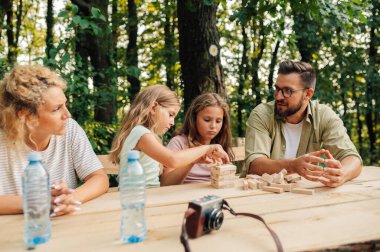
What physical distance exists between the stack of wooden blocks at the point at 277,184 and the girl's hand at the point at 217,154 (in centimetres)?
22

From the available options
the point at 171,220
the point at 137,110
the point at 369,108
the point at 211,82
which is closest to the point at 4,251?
the point at 171,220

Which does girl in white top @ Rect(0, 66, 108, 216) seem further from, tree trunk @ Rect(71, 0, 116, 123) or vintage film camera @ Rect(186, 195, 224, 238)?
tree trunk @ Rect(71, 0, 116, 123)

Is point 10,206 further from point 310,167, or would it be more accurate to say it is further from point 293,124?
point 293,124

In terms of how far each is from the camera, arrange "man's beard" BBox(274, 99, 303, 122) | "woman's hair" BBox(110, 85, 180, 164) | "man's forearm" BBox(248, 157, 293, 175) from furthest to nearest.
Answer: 1. "man's beard" BBox(274, 99, 303, 122)
2. "woman's hair" BBox(110, 85, 180, 164)
3. "man's forearm" BBox(248, 157, 293, 175)

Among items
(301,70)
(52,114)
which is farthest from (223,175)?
(301,70)

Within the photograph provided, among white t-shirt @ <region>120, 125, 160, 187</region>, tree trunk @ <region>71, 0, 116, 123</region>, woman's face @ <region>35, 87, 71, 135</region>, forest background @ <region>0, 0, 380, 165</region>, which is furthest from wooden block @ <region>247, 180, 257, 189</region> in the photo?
tree trunk @ <region>71, 0, 116, 123</region>

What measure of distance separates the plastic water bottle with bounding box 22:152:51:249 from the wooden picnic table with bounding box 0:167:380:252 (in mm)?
63

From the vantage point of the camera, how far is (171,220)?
1591mm

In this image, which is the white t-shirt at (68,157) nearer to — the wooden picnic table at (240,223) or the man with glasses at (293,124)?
the wooden picnic table at (240,223)

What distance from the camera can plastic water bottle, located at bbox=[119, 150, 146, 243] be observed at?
4.46 ft

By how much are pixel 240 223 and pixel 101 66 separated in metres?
3.50

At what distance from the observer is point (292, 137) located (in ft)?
10.1

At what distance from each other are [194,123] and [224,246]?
73.5 inches

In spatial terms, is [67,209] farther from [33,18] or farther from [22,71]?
[33,18]
